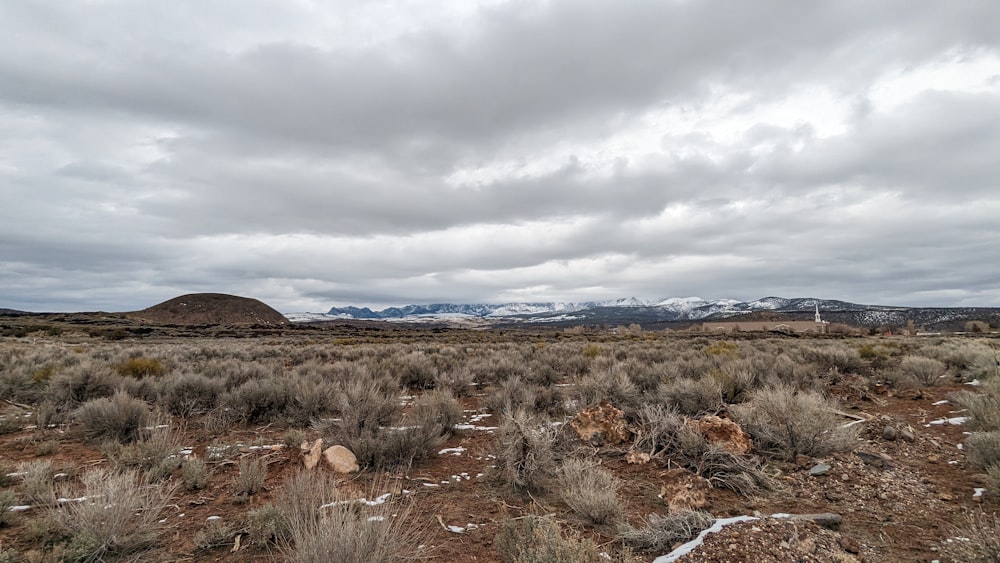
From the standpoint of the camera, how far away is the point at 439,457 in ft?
20.9

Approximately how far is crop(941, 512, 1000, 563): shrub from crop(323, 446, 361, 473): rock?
5672 mm

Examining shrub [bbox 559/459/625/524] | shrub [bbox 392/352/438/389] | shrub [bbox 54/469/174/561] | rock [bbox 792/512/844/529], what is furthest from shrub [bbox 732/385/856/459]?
shrub [bbox 392/352/438/389]

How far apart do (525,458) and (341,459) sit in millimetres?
2363

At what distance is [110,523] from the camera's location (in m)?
3.62

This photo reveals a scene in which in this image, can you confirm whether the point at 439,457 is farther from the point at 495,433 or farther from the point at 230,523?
the point at 230,523

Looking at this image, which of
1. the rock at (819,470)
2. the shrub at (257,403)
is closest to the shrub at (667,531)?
the rock at (819,470)

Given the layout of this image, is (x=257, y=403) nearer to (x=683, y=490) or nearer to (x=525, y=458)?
(x=525, y=458)

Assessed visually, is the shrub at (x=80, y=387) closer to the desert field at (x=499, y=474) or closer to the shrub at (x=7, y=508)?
the desert field at (x=499, y=474)

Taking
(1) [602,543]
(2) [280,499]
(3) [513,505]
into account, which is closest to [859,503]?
(1) [602,543]

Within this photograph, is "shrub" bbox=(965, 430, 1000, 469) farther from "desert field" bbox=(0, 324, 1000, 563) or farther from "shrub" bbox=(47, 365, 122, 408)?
"shrub" bbox=(47, 365, 122, 408)

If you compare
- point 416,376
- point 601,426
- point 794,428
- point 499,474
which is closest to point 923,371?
point 794,428

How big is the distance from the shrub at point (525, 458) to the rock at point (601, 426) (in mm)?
1010

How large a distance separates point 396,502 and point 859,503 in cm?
478

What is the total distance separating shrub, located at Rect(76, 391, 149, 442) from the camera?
6641mm
